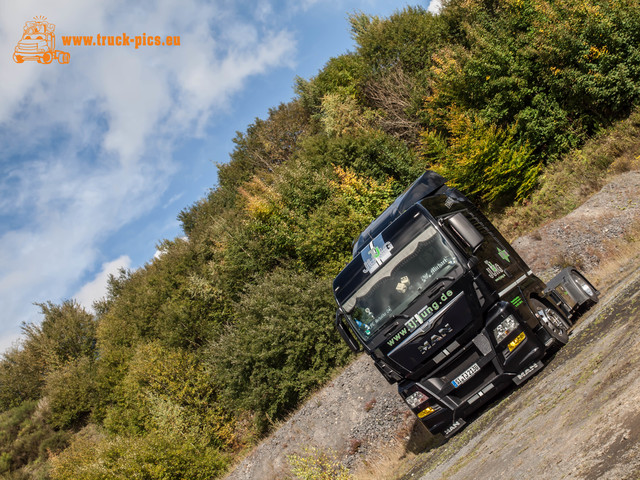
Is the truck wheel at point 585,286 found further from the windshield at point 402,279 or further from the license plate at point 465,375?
the windshield at point 402,279

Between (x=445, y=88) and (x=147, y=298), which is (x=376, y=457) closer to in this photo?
(x=445, y=88)

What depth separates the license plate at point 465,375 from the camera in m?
6.84

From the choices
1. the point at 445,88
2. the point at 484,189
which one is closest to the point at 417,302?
the point at 484,189

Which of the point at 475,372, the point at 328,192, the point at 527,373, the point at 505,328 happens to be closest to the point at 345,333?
the point at 475,372

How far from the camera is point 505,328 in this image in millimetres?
6789

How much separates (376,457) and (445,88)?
64.6 feet

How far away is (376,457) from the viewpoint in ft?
34.2

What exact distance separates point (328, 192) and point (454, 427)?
750 inches

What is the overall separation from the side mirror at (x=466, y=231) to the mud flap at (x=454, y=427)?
8.92 feet

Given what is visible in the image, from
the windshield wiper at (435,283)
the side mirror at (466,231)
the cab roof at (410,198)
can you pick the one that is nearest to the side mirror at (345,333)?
the cab roof at (410,198)

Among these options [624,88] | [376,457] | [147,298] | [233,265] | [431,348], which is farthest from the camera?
[147,298]

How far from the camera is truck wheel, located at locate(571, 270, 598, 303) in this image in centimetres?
871

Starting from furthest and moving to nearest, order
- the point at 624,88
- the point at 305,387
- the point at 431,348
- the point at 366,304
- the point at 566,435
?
1. the point at 305,387
2. the point at 624,88
3. the point at 366,304
4. the point at 431,348
5. the point at 566,435

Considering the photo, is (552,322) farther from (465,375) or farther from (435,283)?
(435,283)
